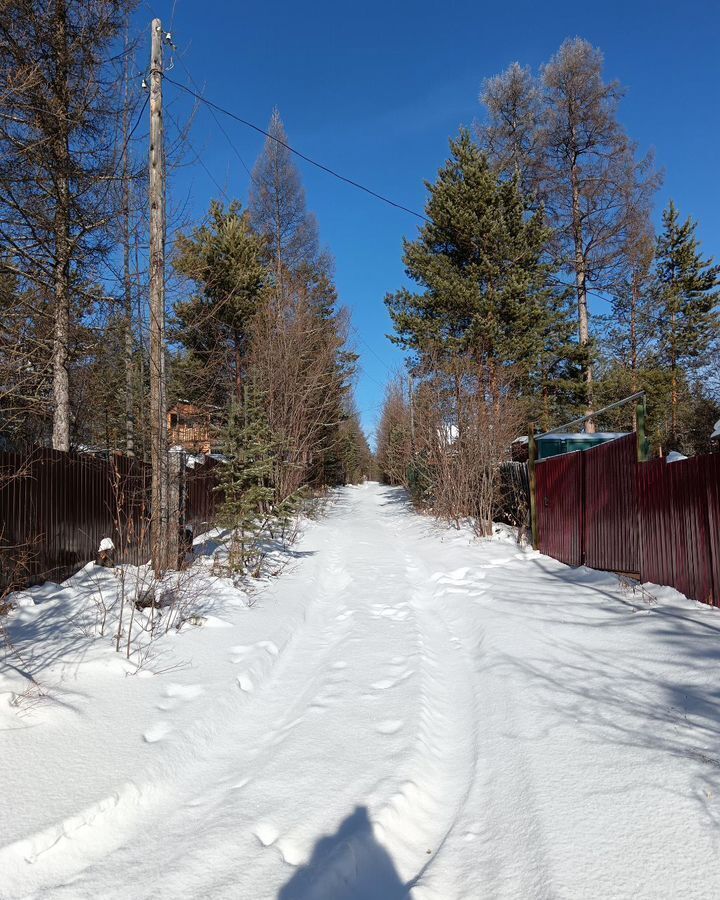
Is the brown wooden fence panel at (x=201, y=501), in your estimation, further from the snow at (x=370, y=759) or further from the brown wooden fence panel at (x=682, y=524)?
the brown wooden fence panel at (x=682, y=524)

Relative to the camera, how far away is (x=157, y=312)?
724cm

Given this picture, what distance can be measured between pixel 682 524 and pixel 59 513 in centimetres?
692

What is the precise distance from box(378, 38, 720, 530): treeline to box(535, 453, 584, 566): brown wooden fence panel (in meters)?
2.79

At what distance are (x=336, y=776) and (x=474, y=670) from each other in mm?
1953

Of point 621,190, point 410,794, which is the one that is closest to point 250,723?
point 410,794

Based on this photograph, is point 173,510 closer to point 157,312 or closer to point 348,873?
point 157,312

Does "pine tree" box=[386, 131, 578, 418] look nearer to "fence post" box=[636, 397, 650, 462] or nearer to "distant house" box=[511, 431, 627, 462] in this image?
"distant house" box=[511, 431, 627, 462]

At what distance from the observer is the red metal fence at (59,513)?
5711 mm

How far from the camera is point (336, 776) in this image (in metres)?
2.94

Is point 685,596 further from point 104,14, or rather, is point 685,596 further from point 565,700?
point 104,14

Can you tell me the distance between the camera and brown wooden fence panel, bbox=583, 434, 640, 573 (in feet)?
21.5

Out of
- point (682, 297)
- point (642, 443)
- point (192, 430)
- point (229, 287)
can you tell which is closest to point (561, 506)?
point (642, 443)

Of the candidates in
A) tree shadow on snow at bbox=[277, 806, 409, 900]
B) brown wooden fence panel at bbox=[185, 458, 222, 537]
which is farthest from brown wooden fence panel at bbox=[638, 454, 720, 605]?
brown wooden fence panel at bbox=[185, 458, 222, 537]

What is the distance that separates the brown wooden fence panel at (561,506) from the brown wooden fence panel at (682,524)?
1.87 meters
